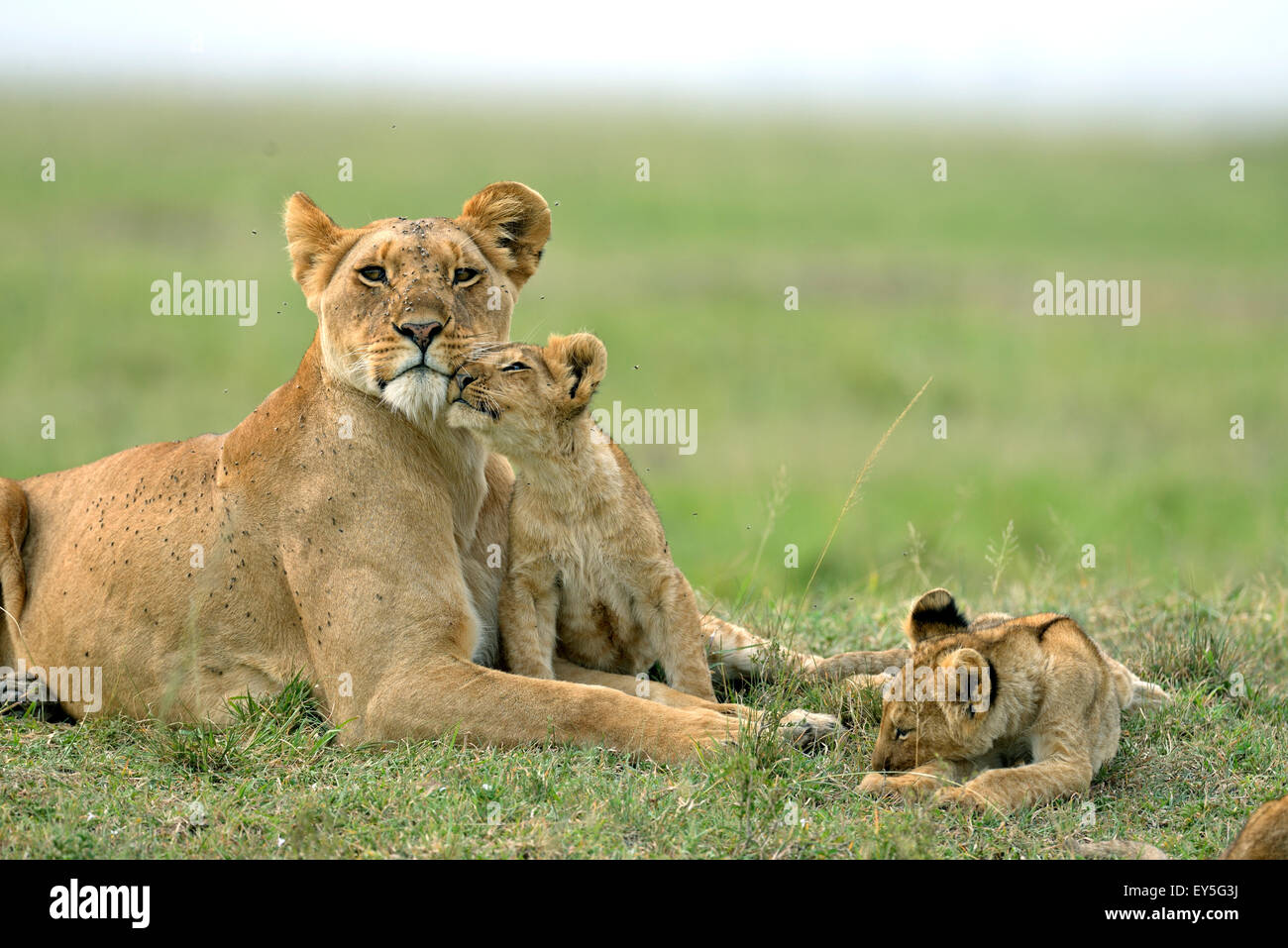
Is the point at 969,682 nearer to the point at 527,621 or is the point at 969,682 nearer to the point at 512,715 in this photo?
the point at 512,715

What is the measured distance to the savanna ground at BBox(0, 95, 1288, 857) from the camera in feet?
16.5

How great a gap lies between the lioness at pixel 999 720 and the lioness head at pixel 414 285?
7.11 ft

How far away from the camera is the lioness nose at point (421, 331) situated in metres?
5.60

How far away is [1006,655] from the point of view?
18.1 feet

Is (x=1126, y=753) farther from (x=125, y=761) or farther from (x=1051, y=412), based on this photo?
(x=1051, y=412)

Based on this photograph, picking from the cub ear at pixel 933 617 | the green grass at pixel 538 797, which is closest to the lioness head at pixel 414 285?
the green grass at pixel 538 797

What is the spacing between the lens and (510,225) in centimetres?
635

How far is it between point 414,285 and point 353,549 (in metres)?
1.05

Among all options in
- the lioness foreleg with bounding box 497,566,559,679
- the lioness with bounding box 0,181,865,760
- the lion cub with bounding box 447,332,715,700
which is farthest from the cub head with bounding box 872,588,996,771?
the lioness foreleg with bounding box 497,566,559,679
